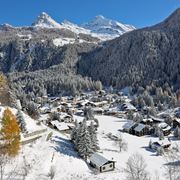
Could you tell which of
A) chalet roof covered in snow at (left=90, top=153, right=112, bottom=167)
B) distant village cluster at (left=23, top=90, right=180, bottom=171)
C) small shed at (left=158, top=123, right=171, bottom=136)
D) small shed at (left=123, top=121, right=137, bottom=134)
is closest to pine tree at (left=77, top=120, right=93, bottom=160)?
chalet roof covered in snow at (left=90, top=153, right=112, bottom=167)

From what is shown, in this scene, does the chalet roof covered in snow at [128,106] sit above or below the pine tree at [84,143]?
above

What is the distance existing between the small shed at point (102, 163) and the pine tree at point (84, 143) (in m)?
1.98

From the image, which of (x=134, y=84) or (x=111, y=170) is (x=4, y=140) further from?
(x=134, y=84)

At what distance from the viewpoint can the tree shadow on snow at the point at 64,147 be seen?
56625 millimetres

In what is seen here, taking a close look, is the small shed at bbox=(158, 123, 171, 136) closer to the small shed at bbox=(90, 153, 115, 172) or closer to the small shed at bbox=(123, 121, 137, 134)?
the small shed at bbox=(123, 121, 137, 134)

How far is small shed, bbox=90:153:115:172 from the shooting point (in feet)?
174

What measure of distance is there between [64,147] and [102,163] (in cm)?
963

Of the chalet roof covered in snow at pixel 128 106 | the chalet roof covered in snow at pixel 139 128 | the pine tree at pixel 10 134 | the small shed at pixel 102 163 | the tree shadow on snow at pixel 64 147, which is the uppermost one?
the chalet roof covered in snow at pixel 128 106

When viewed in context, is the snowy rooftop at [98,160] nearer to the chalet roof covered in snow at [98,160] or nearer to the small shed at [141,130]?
the chalet roof covered in snow at [98,160]

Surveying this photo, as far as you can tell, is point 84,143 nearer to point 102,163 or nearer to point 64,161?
point 102,163

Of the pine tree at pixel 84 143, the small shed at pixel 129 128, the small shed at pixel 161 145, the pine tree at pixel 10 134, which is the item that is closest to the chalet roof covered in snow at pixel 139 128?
the small shed at pixel 129 128

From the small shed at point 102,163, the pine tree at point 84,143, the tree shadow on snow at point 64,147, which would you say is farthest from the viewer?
the pine tree at point 84,143

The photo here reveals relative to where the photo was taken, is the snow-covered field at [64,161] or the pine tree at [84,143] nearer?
the snow-covered field at [64,161]

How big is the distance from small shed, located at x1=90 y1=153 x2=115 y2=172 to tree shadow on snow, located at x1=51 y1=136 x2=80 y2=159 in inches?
134
